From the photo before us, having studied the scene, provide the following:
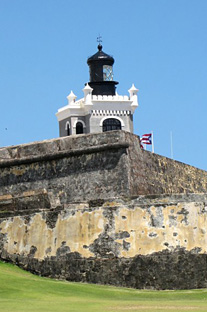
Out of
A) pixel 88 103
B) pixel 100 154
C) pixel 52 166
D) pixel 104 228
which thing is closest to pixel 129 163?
pixel 100 154

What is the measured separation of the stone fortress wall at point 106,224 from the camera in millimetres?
15281

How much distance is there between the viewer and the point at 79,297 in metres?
13.2

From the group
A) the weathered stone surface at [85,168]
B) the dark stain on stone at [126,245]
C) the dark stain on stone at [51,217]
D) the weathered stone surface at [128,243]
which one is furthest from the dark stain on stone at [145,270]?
the weathered stone surface at [85,168]

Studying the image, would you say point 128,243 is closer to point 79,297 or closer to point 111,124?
point 79,297

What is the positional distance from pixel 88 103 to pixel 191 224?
63377 millimetres

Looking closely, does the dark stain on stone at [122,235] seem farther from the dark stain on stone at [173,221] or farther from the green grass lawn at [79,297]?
the green grass lawn at [79,297]

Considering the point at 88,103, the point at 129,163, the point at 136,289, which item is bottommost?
the point at 136,289

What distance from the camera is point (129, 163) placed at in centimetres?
1845

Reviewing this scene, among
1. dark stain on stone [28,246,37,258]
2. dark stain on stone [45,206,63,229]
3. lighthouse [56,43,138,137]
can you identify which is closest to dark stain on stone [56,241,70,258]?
dark stain on stone [45,206,63,229]

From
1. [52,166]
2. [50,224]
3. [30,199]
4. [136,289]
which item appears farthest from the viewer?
[52,166]

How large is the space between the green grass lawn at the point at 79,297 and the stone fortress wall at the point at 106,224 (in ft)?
1.67

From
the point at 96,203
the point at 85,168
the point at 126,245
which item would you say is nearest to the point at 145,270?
the point at 126,245

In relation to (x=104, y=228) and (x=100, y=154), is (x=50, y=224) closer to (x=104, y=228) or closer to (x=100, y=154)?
(x=104, y=228)

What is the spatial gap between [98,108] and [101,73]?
3.13m
